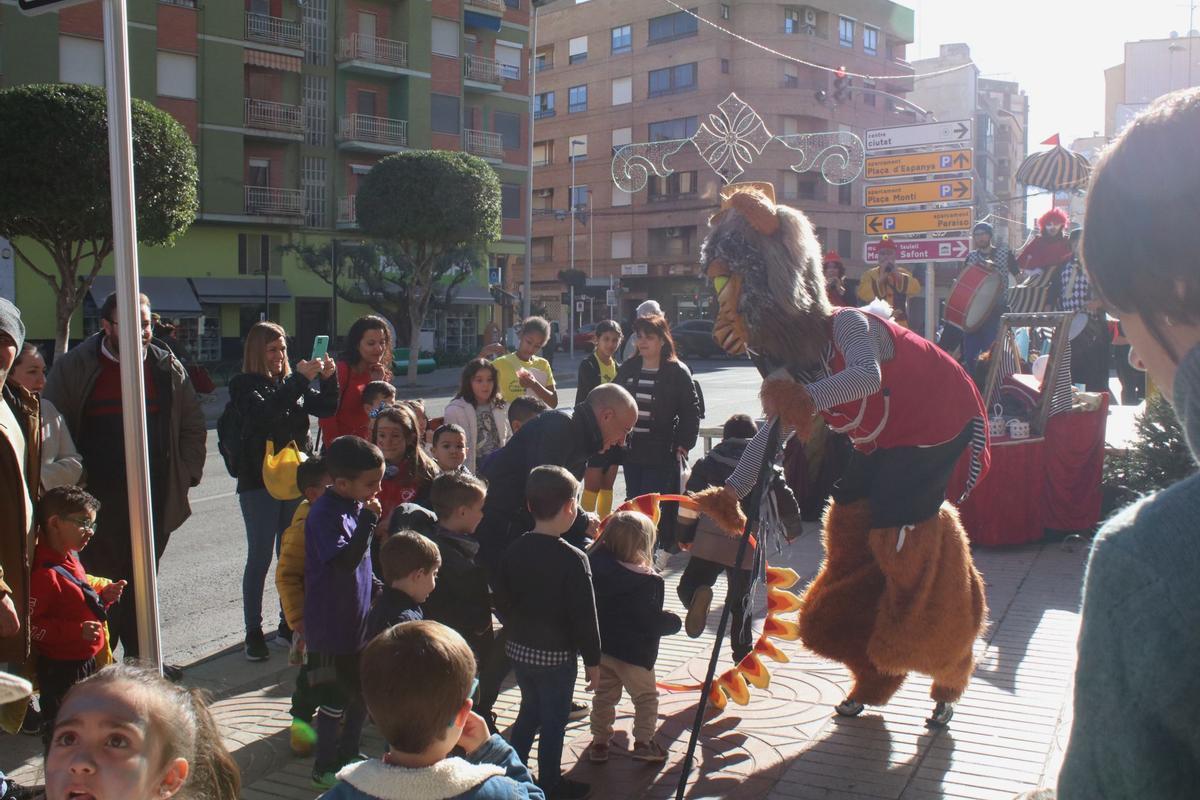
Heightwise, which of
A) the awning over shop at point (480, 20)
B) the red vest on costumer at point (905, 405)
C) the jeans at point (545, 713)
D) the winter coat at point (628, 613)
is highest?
the awning over shop at point (480, 20)

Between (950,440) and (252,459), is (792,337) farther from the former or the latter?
(252,459)

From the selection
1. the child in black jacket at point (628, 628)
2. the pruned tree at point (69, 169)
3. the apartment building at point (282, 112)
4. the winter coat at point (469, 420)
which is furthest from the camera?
the apartment building at point (282, 112)

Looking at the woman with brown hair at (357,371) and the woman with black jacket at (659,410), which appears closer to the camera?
the woman with brown hair at (357,371)

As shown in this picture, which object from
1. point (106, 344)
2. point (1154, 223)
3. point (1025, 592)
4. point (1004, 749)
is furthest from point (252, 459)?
point (1154, 223)

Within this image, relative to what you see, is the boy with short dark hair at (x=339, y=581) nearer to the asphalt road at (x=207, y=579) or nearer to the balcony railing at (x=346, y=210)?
the asphalt road at (x=207, y=579)

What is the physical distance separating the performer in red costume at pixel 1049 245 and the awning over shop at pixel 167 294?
28.8 metres

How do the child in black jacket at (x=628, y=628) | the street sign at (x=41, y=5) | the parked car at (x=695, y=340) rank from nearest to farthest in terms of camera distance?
the street sign at (x=41, y=5)
the child in black jacket at (x=628, y=628)
the parked car at (x=695, y=340)

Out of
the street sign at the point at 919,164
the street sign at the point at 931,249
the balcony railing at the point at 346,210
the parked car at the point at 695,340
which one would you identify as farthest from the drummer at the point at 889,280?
the balcony railing at the point at 346,210

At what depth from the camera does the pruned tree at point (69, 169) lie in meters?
22.1

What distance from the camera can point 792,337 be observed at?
181 inches

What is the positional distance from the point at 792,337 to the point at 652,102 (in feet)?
173

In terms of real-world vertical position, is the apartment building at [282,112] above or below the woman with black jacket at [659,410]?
above

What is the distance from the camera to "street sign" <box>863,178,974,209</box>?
12.0 m

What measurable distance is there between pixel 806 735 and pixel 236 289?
35.6m
